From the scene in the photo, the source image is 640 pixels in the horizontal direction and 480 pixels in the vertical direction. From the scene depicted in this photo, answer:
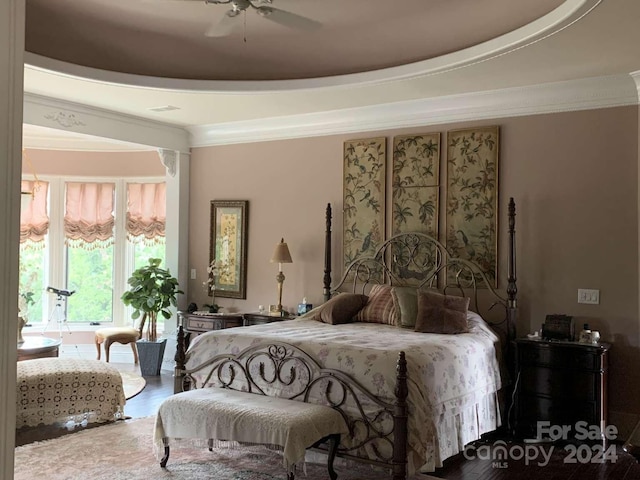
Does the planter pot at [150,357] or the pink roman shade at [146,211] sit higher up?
the pink roman shade at [146,211]

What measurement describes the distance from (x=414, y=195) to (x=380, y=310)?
45.9 inches

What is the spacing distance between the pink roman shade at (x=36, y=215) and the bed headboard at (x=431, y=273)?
3962 millimetres

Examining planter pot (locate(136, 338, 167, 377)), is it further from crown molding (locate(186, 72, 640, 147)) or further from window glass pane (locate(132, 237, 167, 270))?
crown molding (locate(186, 72, 640, 147))

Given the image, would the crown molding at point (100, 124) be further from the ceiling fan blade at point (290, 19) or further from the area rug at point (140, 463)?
the area rug at point (140, 463)

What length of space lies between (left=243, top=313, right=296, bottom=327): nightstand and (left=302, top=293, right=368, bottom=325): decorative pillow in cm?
66

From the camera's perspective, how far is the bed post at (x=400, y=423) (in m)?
3.59

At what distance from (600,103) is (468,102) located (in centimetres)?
108

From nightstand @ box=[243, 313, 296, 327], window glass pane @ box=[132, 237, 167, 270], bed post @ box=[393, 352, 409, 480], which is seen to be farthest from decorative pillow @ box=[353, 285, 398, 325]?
window glass pane @ box=[132, 237, 167, 270]

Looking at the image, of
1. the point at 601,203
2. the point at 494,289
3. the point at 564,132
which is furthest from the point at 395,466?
the point at 564,132

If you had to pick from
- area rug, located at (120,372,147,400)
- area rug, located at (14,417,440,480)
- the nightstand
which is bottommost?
area rug, located at (120,372,147,400)

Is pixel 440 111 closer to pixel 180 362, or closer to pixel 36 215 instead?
pixel 180 362

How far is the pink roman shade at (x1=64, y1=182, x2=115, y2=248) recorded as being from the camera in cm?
823

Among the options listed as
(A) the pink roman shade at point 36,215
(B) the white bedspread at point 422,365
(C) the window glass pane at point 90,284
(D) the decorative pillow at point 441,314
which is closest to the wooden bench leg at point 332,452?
(B) the white bedspread at point 422,365

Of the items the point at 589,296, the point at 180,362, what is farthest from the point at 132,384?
the point at 589,296
